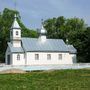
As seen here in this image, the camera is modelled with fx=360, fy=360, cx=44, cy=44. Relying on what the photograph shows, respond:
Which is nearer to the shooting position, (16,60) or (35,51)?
(16,60)

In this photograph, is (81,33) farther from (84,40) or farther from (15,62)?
(15,62)

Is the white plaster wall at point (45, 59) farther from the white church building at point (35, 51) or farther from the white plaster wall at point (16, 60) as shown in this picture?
the white plaster wall at point (16, 60)

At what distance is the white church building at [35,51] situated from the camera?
61500 mm

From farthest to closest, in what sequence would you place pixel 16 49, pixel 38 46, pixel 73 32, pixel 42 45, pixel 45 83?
pixel 73 32 < pixel 42 45 < pixel 38 46 < pixel 16 49 < pixel 45 83

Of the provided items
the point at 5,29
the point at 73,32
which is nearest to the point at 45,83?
the point at 5,29

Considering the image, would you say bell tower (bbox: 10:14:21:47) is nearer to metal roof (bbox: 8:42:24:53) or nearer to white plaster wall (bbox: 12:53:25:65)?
metal roof (bbox: 8:42:24:53)

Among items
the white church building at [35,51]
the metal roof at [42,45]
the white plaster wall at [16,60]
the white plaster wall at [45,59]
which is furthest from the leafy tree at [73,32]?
the white plaster wall at [16,60]

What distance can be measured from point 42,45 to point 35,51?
2.05 metres

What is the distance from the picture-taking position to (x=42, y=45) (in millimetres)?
63156

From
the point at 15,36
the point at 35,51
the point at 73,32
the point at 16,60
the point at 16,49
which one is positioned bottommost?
the point at 16,60

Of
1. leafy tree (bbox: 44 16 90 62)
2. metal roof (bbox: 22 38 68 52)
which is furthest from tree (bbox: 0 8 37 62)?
metal roof (bbox: 22 38 68 52)

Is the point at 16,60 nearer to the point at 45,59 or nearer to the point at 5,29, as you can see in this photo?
the point at 45,59

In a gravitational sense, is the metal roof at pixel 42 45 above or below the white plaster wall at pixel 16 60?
above

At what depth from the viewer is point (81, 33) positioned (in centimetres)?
7500
